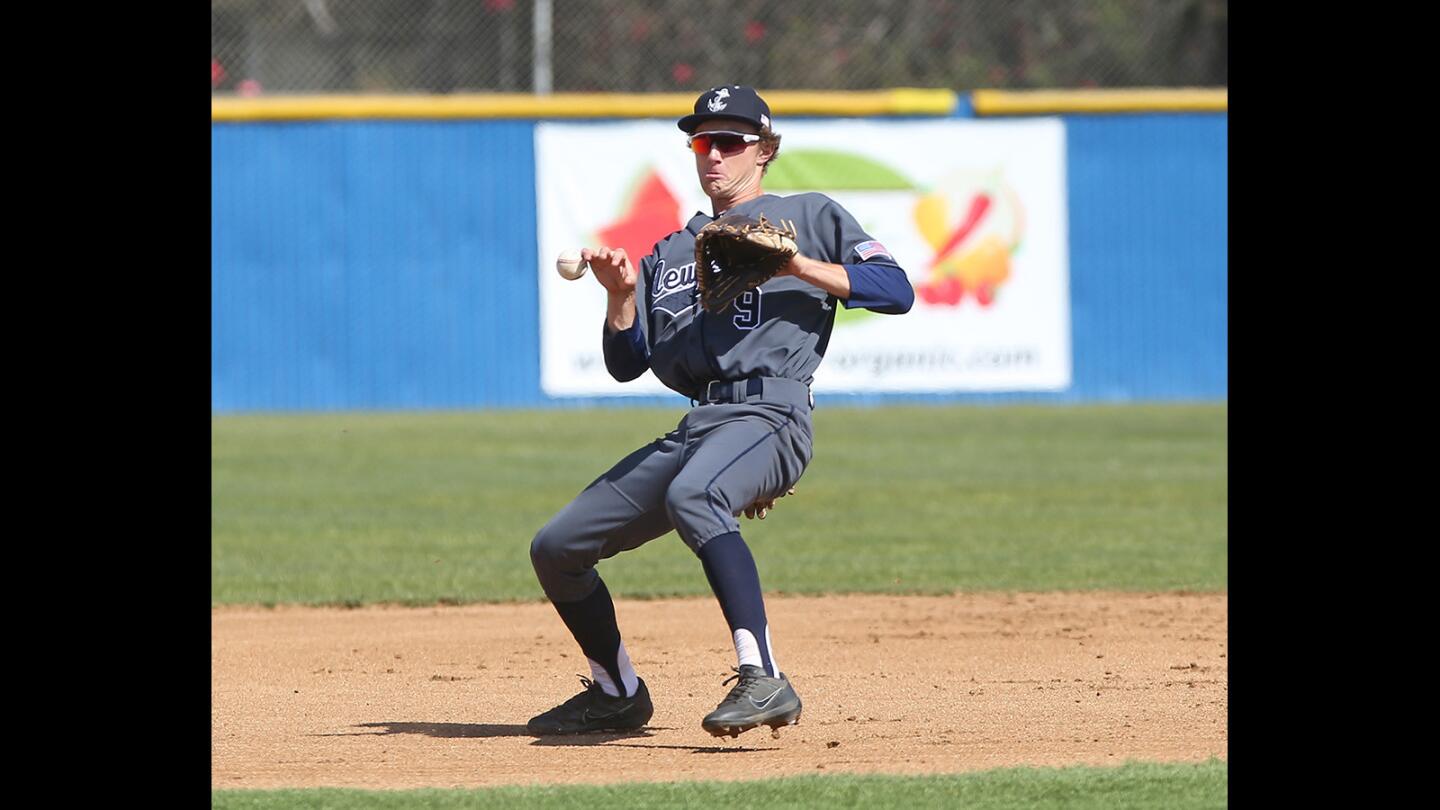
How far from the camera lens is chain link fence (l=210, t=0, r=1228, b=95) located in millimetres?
18172

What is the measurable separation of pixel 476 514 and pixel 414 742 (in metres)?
6.05

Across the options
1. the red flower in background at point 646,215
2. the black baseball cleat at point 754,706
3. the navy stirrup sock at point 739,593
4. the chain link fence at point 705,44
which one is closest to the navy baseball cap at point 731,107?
the navy stirrup sock at point 739,593

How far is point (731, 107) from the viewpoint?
504cm

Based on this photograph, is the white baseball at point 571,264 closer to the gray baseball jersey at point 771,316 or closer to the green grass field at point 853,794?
the gray baseball jersey at point 771,316

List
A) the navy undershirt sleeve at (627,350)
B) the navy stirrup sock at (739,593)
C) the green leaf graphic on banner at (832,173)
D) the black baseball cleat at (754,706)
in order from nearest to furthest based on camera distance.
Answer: the black baseball cleat at (754,706) < the navy stirrup sock at (739,593) < the navy undershirt sleeve at (627,350) < the green leaf graphic on banner at (832,173)

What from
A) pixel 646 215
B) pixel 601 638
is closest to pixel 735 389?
pixel 601 638

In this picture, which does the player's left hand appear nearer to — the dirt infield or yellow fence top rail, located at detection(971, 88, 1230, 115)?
the dirt infield

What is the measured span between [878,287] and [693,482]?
66 cm

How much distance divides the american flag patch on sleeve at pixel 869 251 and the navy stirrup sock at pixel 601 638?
1.12 m

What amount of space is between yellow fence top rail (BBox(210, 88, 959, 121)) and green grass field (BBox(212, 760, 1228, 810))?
12.6 m

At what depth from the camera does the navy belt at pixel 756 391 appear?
5.09m

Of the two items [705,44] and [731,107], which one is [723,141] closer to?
[731,107]

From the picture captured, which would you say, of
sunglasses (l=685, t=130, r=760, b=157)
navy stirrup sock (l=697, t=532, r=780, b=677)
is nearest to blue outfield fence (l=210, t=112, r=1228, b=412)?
sunglasses (l=685, t=130, r=760, b=157)
